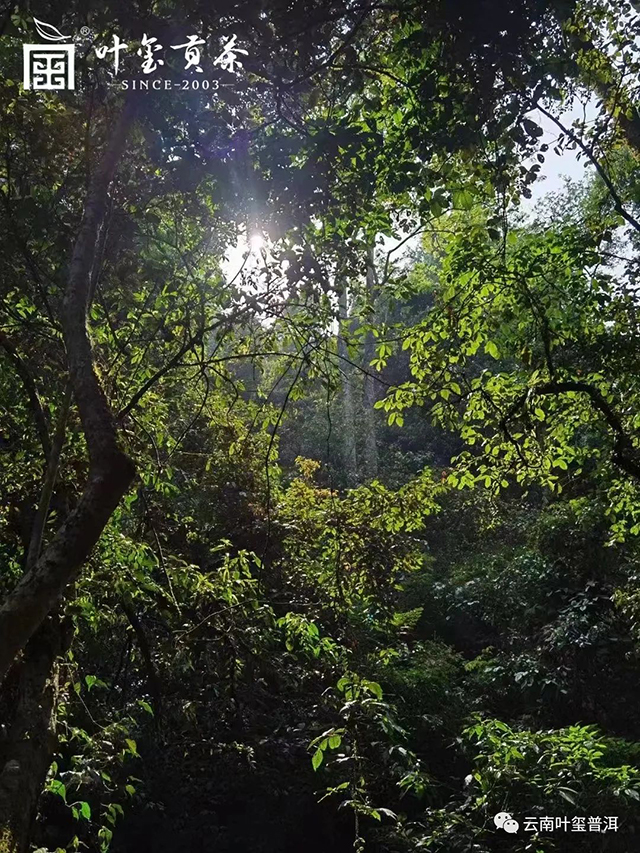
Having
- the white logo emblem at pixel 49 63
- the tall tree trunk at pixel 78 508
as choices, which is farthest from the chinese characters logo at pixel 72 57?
the tall tree trunk at pixel 78 508

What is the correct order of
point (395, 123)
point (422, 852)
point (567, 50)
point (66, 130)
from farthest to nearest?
point (422, 852) < point (66, 130) < point (395, 123) < point (567, 50)

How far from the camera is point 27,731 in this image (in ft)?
8.86

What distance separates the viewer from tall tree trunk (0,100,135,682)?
1.96 m

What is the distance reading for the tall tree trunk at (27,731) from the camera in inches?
93.4

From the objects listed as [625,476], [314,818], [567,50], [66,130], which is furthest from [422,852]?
[66,130]

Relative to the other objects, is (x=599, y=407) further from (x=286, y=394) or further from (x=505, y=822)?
(x=505, y=822)

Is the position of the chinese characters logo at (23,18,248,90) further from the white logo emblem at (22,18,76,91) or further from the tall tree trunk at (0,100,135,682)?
the tall tree trunk at (0,100,135,682)

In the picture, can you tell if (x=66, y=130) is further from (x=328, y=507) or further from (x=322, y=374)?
(x=328, y=507)

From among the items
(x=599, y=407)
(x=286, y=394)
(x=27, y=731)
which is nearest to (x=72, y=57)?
(x=286, y=394)

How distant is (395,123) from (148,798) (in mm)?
5052

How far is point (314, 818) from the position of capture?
5.91 metres

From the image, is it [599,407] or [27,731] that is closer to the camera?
[27,731]

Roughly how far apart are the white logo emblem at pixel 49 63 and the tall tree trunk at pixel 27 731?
2221mm

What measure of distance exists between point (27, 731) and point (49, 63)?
2664 millimetres
